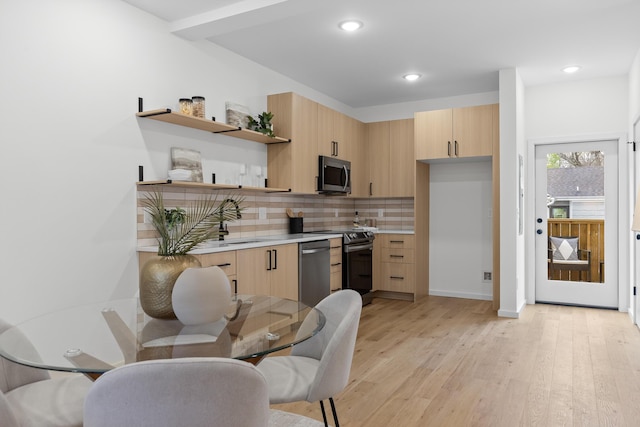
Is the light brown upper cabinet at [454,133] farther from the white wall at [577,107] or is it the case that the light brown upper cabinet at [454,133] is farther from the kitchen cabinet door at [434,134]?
the white wall at [577,107]

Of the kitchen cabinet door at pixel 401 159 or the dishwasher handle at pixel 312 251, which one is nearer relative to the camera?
the dishwasher handle at pixel 312 251

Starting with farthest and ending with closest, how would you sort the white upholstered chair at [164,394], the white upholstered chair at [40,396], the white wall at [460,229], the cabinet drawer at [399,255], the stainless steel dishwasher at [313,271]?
the white wall at [460,229] → the cabinet drawer at [399,255] → the stainless steel dishwasher at [313,271] → the white upholstered chair at [40,396] → the white upholstered chair at [164,394]

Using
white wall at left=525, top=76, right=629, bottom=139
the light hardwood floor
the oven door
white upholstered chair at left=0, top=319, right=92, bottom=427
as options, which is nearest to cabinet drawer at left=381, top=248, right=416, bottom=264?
the oven door

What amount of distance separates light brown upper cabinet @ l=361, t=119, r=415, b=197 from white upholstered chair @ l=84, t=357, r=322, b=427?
16.7 feet

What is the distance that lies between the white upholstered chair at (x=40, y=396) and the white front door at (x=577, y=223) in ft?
17.2

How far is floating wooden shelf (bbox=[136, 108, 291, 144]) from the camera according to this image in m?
3.34

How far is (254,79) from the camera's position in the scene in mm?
4645

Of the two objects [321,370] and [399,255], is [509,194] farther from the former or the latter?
[321,370]

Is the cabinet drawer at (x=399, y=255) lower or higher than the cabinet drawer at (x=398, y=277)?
higher

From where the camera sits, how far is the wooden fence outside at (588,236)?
5277mm

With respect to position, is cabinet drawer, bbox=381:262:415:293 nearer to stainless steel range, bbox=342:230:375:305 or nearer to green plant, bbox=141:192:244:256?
stainless steel range, bbox=342:230:375:305

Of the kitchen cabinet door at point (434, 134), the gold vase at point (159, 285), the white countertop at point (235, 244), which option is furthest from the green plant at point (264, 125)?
the gold vase at point (159, 285)

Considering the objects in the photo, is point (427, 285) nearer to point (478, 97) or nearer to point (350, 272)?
point (350, 272)

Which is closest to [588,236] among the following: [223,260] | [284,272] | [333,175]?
[333,175]
